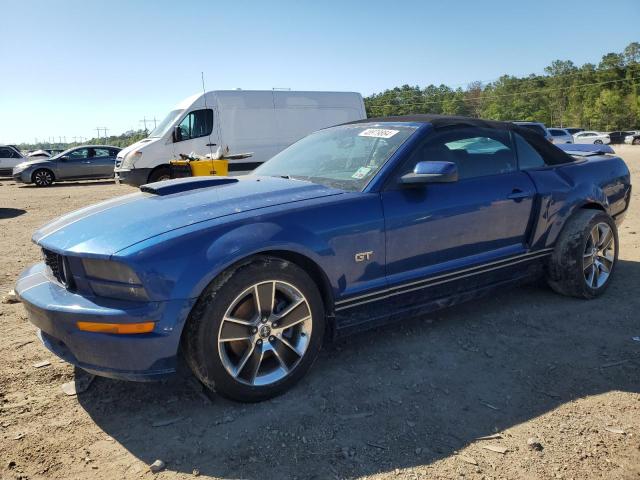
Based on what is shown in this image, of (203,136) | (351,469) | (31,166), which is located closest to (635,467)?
(351,469)

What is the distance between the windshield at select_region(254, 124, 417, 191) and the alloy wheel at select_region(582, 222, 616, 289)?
6.17 ft

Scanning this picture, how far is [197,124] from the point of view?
11.9 m

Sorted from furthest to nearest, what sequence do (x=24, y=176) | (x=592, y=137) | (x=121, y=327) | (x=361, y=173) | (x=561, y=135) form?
(x=592, y=137) < (x=561, y=135) < (x=24, y=176) < (x=361, y=173) < (x=121, y=327)

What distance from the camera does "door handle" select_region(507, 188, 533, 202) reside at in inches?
140

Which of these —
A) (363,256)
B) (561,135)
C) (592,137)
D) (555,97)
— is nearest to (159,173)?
(363,256)

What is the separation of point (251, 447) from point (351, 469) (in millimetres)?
474

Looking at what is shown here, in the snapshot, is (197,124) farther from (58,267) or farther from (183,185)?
(58,267)

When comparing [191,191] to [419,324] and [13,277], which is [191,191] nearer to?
[419,324]

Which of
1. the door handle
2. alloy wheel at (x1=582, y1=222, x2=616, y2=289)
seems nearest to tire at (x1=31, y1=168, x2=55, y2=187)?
the door handle

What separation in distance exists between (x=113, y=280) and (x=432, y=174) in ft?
6.02

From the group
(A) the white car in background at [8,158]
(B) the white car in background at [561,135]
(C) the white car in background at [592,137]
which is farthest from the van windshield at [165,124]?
(C) the white car in background at [592,137]

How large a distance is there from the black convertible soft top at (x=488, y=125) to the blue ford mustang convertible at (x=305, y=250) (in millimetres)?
18

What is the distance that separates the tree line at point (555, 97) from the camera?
230 feet

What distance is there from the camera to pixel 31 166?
57.8 feet
